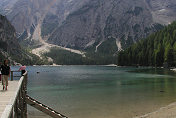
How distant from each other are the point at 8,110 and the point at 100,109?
2669 centimetres

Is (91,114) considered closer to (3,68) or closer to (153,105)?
(153,105)

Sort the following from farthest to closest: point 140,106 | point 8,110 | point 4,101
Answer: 1. point 140,106
2. point 4,101
3. point 8,110

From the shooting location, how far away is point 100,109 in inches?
1372

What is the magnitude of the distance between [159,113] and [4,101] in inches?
800

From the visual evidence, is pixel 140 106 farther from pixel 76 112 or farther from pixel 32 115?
pixel 32 115

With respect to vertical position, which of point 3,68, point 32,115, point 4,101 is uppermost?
point 3,68

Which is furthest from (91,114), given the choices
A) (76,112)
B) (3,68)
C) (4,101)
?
(4,101)

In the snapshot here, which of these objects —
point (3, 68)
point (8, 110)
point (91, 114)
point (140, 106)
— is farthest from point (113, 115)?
point (8, 110)

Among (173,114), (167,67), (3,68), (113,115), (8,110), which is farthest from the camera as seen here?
(167,67)

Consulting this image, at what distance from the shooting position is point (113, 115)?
30.7m

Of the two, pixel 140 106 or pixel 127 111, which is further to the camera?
pixel 140 106

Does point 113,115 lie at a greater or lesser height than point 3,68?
lesser

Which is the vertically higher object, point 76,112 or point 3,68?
point 3,68

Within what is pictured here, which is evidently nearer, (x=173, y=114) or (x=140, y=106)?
(x=173, y=114)
